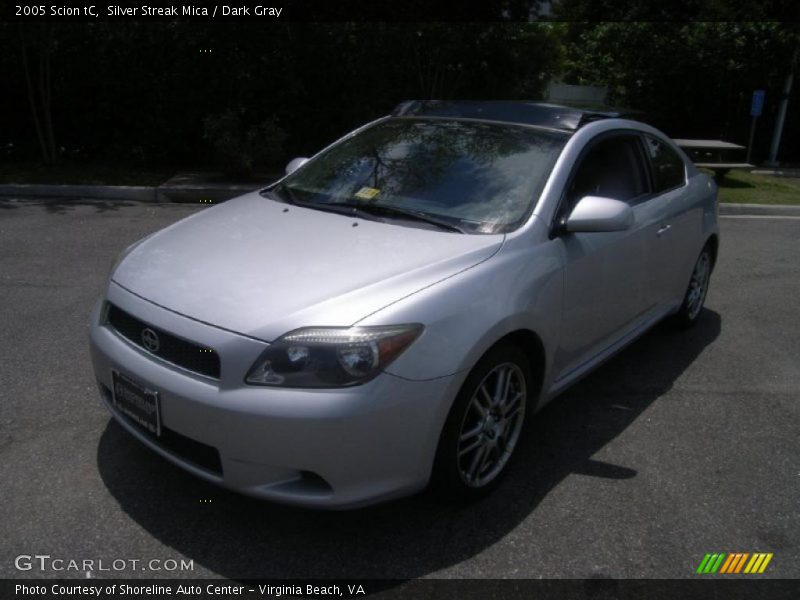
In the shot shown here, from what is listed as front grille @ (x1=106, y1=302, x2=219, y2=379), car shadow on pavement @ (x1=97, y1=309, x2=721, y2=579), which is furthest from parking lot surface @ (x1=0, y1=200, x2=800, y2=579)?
front grille @ (x1=106, y1=302, x2=219, y2=379)

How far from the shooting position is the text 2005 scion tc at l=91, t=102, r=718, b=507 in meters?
2.51

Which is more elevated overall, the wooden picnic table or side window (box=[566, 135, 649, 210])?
side window (box=[566, 135, 649, 210])

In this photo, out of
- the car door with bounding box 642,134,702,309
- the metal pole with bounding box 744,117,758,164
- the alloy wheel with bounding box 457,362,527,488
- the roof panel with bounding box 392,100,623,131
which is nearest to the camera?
the alloy wheel with bounding box 457,362,527,488

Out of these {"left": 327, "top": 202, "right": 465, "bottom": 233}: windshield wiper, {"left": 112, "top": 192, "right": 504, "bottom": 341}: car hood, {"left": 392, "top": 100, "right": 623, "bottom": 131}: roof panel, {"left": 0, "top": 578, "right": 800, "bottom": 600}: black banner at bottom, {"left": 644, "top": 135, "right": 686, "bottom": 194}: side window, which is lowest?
{"left": 0, "top": 578, "right": 800, "bottom": 600}: black banner at bottom

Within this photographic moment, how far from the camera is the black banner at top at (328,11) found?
1058 cm

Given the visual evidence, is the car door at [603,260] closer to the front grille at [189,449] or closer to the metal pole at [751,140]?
the front grille at [189,449]

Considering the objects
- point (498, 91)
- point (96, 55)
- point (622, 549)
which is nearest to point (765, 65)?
point (498, 91)

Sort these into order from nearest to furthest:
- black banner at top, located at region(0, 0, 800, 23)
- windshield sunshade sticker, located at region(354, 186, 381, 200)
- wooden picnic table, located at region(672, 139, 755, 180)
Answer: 1. windshield sunshade sticker, located at region(354, 186, 381, 200)
2. black banner at top, located at region(0, 0, 800, 23)
3. wooden picnic table, located at region(672, 139, 755, 180)

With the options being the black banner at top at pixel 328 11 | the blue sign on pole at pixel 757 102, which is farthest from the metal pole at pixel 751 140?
the black banner at top at pixel 328 11

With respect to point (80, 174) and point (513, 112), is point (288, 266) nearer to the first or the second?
point (513, 112)

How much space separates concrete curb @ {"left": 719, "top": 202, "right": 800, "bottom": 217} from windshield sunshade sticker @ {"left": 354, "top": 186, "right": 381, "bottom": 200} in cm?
779

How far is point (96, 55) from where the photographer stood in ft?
36.2

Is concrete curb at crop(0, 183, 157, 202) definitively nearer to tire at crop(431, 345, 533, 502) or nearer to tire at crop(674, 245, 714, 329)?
tire at crop(674, 245, 714, 329)

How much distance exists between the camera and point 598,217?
325 centimetres
